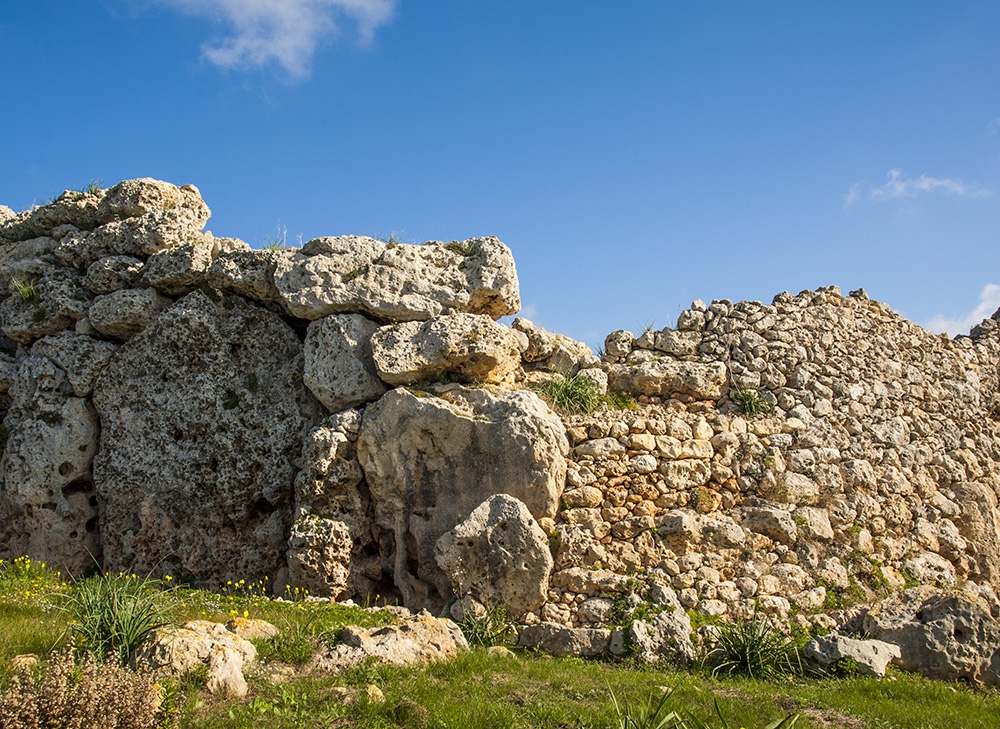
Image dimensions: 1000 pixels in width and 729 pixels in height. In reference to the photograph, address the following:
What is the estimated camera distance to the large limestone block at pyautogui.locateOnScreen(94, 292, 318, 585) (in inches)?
420

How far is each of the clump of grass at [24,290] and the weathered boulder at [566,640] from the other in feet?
30.5

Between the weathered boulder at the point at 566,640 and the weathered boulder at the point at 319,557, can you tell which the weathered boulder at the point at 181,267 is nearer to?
→ the weathered boulder at the point at 319,557

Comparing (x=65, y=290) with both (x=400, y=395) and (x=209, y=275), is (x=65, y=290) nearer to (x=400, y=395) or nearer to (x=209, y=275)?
→ (x=209, y=275)

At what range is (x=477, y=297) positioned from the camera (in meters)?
→ 11.4

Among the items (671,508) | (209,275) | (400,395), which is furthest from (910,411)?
(209,275)

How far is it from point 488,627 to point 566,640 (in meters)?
0.92

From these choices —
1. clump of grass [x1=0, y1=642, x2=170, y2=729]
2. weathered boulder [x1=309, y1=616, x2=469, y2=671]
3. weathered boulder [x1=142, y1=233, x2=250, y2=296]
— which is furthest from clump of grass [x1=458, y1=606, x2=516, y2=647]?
weathered boulder [x1=142, y1=233, x2=250, y2=296]

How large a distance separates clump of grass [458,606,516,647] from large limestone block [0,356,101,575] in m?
5.83

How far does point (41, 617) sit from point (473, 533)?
450 centimetres

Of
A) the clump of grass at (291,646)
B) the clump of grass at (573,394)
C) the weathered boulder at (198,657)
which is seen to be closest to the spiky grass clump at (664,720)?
the clump of grass at (291,646)

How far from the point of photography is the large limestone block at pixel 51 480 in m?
11.0

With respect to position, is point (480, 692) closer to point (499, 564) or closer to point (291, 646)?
point (291, 646)

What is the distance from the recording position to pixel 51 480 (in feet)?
36.2

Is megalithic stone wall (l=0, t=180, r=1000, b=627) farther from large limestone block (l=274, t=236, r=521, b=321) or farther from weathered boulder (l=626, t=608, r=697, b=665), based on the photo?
weathered boulder (l=626, t=608, r=697, b=665)
